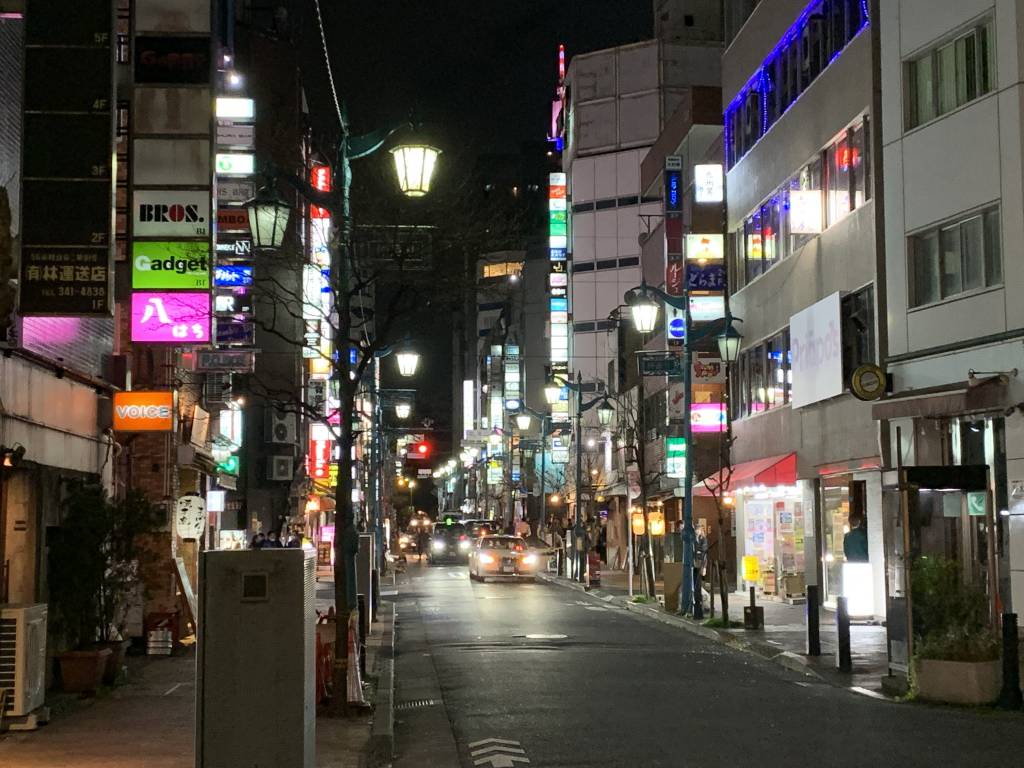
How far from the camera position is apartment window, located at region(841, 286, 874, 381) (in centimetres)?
2867

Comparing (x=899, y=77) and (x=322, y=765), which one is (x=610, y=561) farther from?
(x=322, y=765)

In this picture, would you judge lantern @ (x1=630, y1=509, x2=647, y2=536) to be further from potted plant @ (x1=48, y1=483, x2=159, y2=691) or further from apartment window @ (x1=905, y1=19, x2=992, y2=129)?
potted plant @ (x1=48, y1=483, x2=159, y2=691)

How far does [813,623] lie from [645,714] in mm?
6692

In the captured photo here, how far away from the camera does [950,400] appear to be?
21.7m

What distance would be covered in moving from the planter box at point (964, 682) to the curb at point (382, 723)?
6.40 m

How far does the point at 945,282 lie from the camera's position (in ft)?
79.7

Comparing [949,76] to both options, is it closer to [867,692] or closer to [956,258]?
[956,258]

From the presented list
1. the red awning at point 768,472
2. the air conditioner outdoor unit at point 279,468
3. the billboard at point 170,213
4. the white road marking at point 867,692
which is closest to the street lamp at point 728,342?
the red awning at point 768,472

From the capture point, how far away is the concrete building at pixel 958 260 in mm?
21203

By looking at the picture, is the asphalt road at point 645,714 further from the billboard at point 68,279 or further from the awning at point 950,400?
the billboard at point 68,279

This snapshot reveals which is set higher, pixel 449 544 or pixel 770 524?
pixel 770 524

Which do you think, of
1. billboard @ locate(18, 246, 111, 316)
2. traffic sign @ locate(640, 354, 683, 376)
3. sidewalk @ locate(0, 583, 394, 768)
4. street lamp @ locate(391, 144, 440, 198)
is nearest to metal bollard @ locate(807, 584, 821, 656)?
sidewalk @ locate(0, 583, 394, 768)

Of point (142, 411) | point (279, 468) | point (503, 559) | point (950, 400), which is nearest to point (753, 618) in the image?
point (950, 400)

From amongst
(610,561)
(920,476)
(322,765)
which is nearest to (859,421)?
(920,476)
